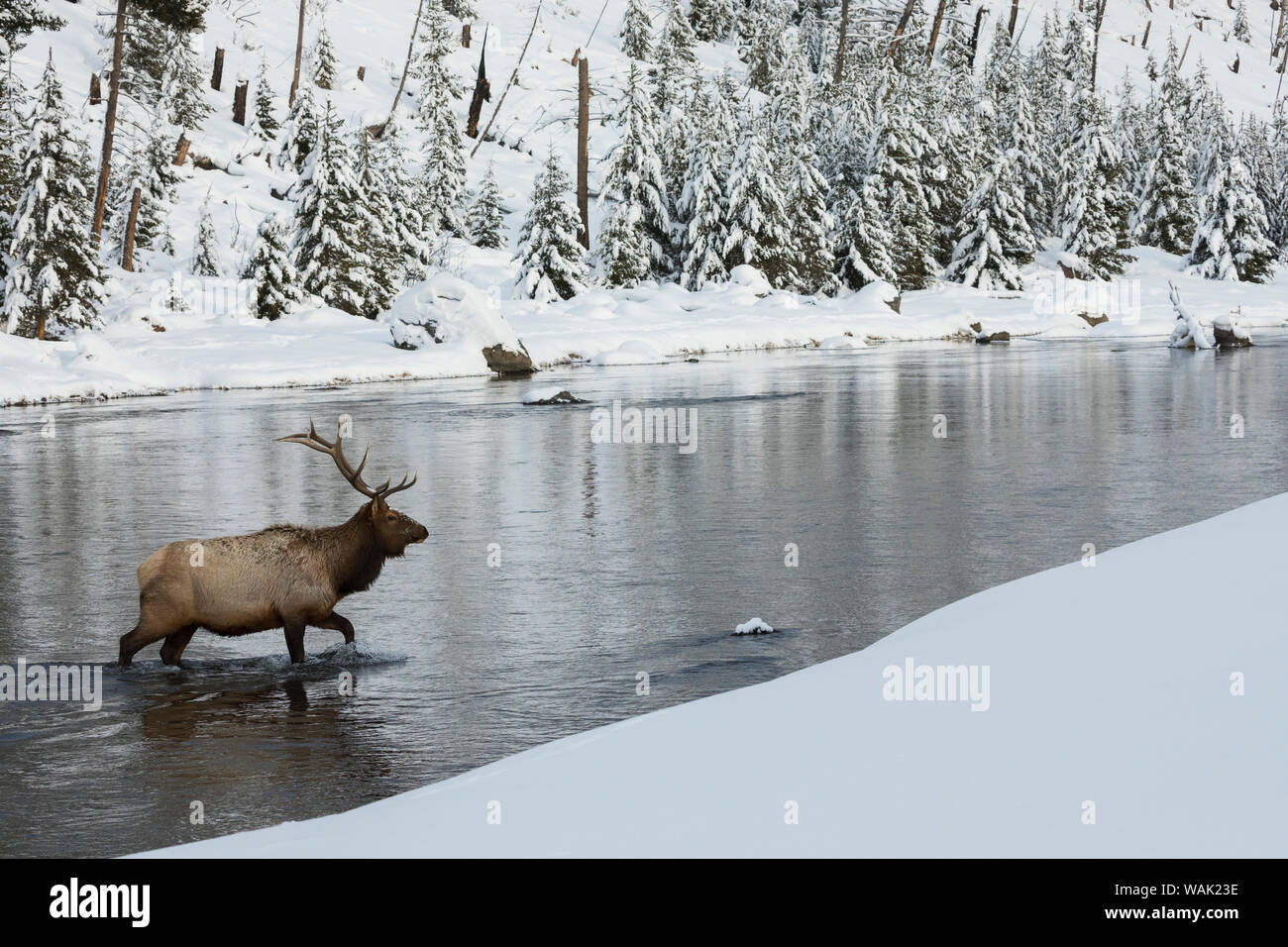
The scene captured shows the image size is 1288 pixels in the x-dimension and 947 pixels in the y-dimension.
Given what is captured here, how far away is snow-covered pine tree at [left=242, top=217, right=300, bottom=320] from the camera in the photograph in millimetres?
43375

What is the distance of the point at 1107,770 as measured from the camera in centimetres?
457

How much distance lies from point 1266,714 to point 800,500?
385 inches

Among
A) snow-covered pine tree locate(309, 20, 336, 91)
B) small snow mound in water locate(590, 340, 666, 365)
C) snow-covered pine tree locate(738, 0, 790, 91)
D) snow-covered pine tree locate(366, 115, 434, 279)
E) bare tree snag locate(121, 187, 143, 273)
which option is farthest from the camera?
snow-covered pine tree locate(738, 0, 790, 91)

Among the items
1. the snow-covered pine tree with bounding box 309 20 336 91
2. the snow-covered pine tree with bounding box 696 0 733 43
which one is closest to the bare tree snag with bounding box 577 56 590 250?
the snow-covered pine tree with bounding box 309 20 336 91

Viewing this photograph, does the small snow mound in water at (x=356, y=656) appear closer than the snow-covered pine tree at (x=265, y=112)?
Yes

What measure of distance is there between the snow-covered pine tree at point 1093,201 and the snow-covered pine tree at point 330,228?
124 ft

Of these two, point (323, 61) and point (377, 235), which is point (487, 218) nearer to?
point (323, 61)

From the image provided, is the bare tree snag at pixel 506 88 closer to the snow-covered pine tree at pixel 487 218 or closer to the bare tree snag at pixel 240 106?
the bare tree snag at pixel 240 106

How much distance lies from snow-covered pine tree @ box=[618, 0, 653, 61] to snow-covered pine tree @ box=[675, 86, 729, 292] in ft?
112

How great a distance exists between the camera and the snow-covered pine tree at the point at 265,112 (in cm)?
7194

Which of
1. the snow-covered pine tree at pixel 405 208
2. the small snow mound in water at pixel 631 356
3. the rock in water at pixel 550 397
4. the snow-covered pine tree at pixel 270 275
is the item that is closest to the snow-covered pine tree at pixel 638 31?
the snow-covered pine tree at pixel 405 208

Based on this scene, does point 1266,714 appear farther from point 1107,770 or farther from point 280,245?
point 280,245

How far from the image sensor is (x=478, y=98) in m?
85.8

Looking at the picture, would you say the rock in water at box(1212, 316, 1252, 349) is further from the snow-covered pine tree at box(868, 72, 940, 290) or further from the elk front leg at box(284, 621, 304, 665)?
the elk front leg at box(284, 621, 304, 665)
